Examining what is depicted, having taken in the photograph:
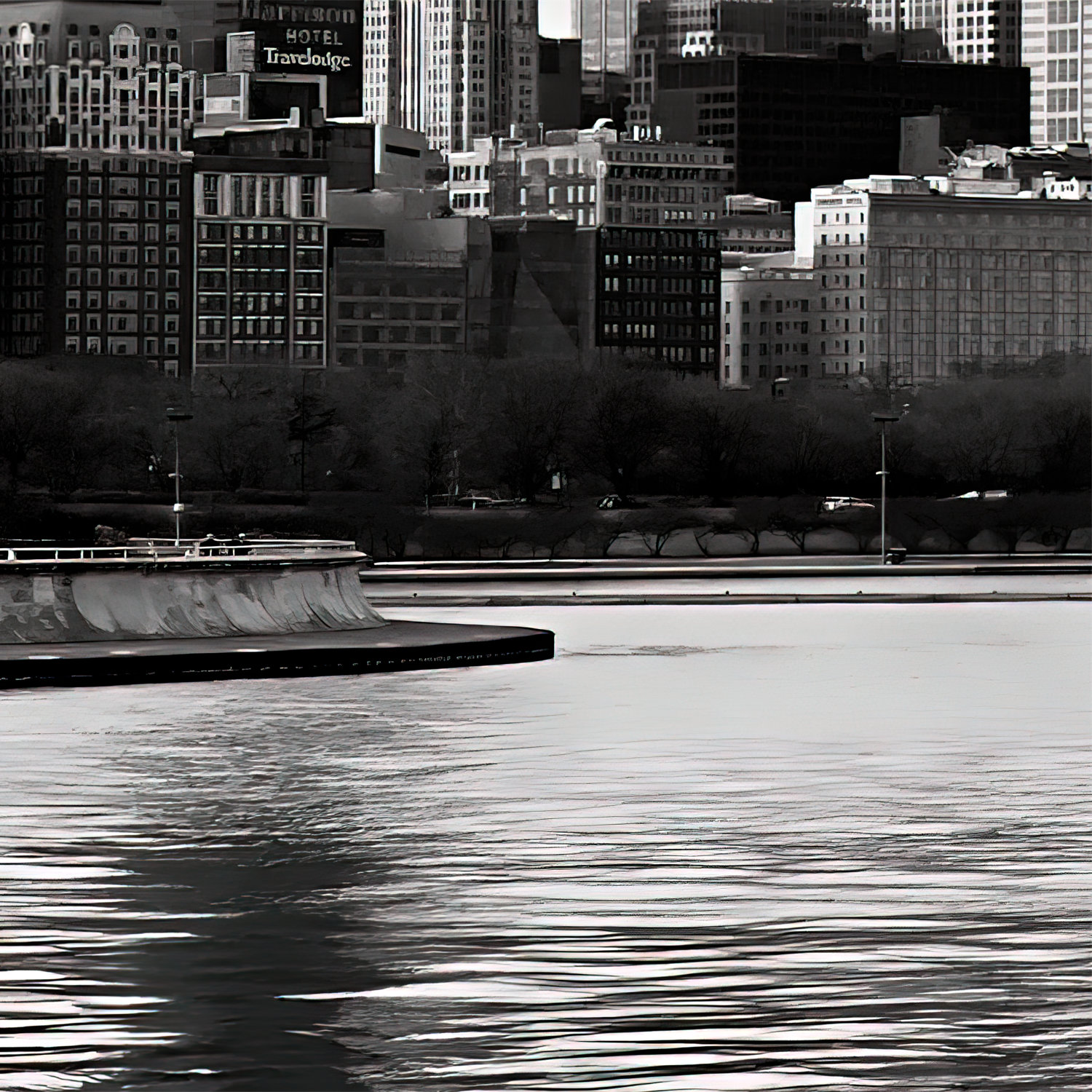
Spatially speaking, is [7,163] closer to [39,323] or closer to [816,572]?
[39,323]

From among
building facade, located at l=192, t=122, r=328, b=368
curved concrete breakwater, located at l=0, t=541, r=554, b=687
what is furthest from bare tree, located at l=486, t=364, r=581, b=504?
curved concrete breakwater, located at l=0, t=541, r=554, b=687

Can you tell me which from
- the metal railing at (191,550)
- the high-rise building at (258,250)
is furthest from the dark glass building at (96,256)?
the metal railing at (191,550)

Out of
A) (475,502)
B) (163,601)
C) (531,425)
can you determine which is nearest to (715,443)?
(531,425)

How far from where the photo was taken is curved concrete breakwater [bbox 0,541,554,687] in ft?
105

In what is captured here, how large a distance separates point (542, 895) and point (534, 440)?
356 feet

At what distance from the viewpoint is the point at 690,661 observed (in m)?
36.2

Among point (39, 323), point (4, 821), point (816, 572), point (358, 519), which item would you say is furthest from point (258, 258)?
point (4, 821)

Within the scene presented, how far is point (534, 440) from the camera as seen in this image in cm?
12288

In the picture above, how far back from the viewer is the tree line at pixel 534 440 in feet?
397

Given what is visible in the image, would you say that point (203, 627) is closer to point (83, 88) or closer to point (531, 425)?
point (531, 425)

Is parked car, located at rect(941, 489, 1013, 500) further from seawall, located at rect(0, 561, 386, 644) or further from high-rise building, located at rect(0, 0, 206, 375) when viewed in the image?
high-rise building, located at rect(0, 0, 206, 375)

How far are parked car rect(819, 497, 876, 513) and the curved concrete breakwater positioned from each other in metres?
68.1

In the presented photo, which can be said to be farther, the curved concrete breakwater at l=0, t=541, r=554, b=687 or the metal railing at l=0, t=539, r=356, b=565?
the metal railing at l=0, t=539, r=356, b=565

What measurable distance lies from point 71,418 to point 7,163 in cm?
7456
